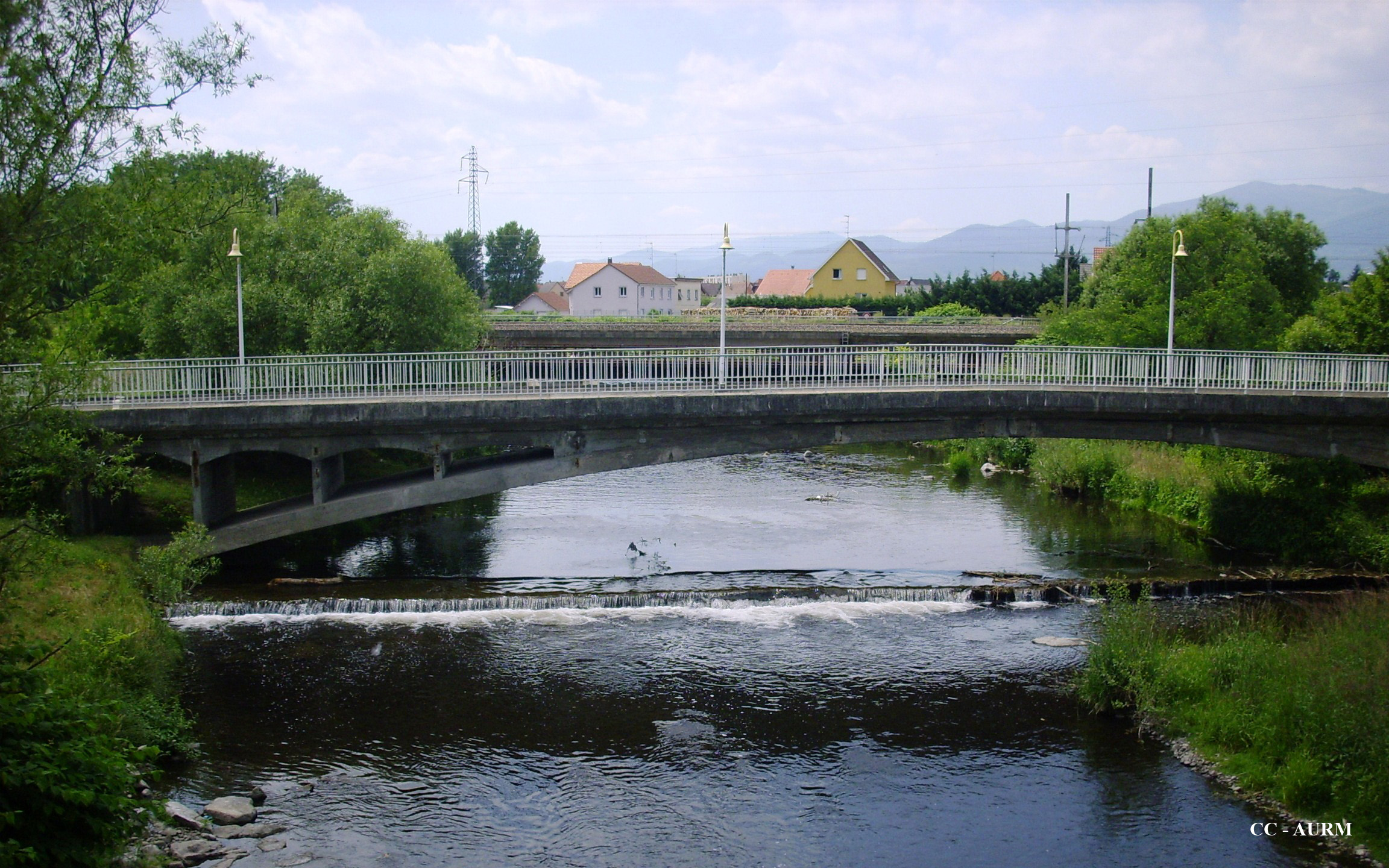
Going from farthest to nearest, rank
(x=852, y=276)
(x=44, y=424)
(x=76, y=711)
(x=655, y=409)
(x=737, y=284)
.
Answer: (x=737, y=284)
(x=852, y=276)
(x=655, y=409)
(x=44, y=424)
(x=76, y=711)

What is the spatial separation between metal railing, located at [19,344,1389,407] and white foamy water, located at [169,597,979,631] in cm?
558

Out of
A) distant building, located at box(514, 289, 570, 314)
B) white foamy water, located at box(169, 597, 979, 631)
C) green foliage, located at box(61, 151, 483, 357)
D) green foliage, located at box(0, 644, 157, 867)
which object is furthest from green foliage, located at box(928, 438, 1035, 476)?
distant building, located at box(514, 289, 570, 314)

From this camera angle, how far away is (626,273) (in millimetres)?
124938

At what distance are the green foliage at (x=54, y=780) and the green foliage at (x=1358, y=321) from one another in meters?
34.1

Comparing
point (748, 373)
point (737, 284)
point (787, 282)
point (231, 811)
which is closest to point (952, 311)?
point (748, 373)

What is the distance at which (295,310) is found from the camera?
113ft

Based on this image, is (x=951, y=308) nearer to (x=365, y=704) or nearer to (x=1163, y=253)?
(x=1163, y=253)

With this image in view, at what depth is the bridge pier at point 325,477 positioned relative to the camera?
89.9ft

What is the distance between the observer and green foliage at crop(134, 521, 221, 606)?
2283 centimetres

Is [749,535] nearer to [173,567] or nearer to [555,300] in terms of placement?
[173,567]

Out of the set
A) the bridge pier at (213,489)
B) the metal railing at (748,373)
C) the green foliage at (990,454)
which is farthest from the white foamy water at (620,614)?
the green foliage at (990,454)

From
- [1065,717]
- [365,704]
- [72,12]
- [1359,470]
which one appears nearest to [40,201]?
[72,12]

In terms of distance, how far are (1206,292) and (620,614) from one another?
83.8ft

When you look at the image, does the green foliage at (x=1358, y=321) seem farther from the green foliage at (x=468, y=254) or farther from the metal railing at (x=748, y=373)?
the green foliage at (x=468, y=254)
